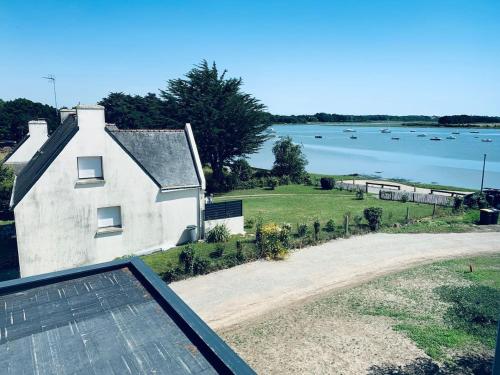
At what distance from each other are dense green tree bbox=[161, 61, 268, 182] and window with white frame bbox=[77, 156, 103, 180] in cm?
2418

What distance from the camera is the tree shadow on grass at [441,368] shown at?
1112 cm

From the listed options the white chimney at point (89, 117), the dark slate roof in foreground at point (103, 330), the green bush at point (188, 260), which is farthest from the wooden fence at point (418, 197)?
the dark slate roof in foreground at point (103, 330)

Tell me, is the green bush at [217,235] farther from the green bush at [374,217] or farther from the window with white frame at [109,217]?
the green bush at [374,217]

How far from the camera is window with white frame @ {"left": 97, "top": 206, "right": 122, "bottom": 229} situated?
2027 cm

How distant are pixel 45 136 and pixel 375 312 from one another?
28.3 metres

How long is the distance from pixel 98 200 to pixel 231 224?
29.7 feet

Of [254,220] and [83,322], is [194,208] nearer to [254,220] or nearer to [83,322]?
[254,220]

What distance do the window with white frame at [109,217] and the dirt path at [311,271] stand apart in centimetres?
551

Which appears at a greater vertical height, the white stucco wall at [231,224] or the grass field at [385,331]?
the white stucco wall at [231,224]

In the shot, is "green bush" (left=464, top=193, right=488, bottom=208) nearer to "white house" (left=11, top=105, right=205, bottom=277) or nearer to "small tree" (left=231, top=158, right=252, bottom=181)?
"white house" (left=11, top=105, right=205, bottom=277)

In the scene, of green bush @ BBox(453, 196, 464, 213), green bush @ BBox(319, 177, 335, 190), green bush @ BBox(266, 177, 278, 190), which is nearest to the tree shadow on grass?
green bush @ BBox(453, 196, 464, 213)

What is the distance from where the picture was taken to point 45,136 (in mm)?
29797

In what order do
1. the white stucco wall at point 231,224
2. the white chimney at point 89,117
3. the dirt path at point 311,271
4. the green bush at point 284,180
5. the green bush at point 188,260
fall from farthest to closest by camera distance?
the green bush at point 284,180
the white stucco wall at point 231,224
the green bush at point 188,260
the white chimney at point 89,117
the dirt path at point 311,271

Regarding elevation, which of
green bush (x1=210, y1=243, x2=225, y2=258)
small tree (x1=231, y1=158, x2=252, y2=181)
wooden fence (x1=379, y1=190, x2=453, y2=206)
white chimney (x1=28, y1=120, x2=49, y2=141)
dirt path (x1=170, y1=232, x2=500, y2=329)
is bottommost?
dirt path (x1=170, y1=232, x2=500, y2=329)
